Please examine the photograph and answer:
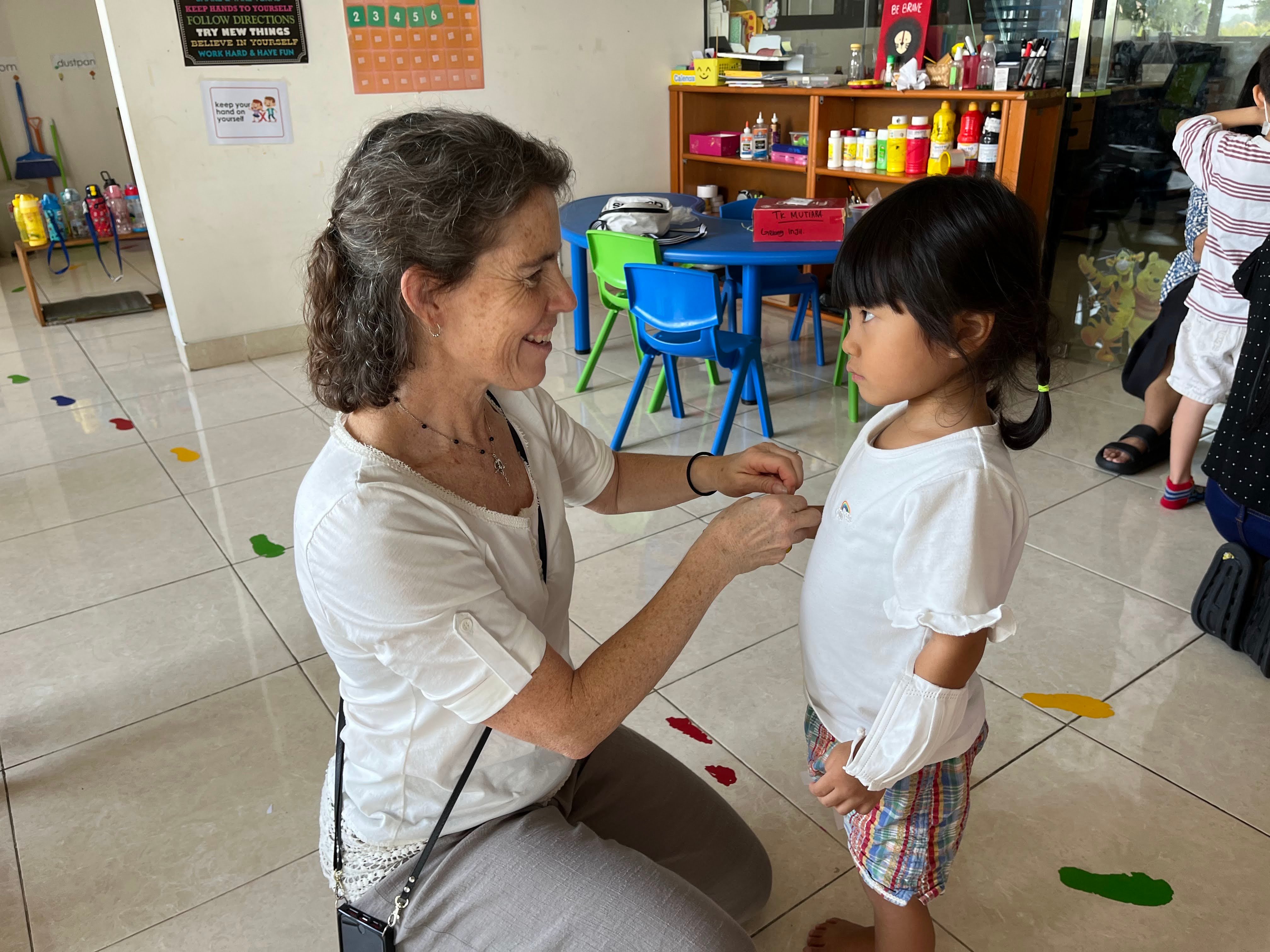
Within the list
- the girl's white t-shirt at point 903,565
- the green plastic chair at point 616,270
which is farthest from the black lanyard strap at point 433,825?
the green plastic chair at point 616,270

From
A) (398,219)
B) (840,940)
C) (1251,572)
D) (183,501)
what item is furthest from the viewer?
(183,501)

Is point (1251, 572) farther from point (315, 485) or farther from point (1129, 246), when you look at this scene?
point (1129, 246)

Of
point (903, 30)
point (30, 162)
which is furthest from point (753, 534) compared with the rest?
point (30, 162)

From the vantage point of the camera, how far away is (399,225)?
3.42ft

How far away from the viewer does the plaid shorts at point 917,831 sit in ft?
4.09

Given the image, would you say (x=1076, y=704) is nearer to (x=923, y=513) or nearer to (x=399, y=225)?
(x=923, y=513)

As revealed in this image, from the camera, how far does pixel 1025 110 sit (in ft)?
12.2

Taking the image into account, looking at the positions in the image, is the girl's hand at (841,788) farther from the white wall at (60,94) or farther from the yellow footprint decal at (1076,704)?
the white wall at (60,94)

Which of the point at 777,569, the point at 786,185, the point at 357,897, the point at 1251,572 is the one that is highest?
the point at 786,185

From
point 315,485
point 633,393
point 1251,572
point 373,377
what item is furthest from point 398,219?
point 633,393

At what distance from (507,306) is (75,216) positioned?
6.87m

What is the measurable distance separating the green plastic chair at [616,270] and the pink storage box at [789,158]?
1.37 m

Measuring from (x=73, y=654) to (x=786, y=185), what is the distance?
4.24 m

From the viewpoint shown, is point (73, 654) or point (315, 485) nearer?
point (315, 485)
